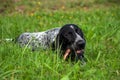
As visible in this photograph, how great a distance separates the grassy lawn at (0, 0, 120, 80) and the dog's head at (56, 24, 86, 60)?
0.25 meters

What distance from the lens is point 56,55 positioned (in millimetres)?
5035

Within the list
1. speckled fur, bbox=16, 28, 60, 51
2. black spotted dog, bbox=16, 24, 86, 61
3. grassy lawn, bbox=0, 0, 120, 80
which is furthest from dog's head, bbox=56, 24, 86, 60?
speckled fur, bbox=16, 28, 60, 51

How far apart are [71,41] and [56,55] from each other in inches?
17.7

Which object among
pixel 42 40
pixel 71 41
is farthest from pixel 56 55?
pixel 42 40

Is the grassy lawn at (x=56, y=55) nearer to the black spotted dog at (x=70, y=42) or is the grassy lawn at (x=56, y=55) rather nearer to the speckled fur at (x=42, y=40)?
the black spotted dog at (x=70, y=42)

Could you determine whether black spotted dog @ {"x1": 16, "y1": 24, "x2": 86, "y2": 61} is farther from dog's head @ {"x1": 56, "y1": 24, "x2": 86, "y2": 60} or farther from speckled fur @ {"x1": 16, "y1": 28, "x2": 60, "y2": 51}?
speckled fur @ {"x1": 16, "y1": 28, "x2": 60, "y2": 51}

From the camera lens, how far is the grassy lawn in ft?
14.0

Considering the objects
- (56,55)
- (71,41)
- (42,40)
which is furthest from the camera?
(42,40)

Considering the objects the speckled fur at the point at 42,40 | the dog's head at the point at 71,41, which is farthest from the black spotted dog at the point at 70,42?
the speckled fur at the point at 42,40

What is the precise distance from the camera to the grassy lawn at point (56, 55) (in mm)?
4274

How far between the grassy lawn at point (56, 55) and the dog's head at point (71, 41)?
0.25 m

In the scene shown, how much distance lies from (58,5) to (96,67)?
6.90 m

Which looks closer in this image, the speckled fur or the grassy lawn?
the grassy lawn

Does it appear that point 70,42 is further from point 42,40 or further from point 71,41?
point 42,40
